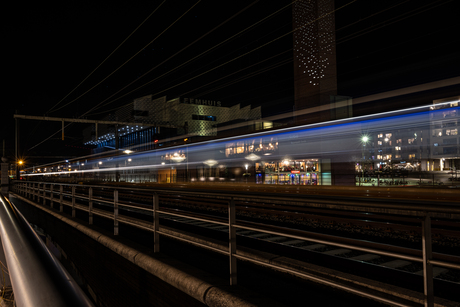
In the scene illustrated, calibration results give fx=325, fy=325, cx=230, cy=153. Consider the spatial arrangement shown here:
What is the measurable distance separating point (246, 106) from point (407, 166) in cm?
6332

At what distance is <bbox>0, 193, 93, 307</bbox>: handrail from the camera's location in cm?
105

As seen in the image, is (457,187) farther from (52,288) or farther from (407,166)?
(52,288)

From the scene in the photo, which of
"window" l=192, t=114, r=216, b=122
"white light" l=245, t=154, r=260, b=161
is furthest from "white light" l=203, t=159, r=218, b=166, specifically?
"window" l=192, t=114, r=216, b=122

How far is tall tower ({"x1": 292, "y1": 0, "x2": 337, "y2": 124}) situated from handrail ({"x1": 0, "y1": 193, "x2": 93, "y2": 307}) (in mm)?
25587

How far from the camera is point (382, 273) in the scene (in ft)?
15.4

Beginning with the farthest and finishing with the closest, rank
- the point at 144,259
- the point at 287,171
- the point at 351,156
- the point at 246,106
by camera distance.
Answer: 1. the point at 246,106
2. the point at 287,171
3. the point at 351,156
4. the point at 144,259

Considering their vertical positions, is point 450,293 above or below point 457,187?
below

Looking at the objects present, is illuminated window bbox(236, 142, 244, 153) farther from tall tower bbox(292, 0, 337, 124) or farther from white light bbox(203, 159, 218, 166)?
tall tower bbox(292, 0, 337, 124)

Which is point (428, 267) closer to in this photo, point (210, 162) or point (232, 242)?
point (232, 242)

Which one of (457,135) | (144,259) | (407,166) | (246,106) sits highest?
(246,106)

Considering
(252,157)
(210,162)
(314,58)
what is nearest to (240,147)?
(252,157)

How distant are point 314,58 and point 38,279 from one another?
101 feet

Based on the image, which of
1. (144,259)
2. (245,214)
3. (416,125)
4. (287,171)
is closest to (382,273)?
(144,259)

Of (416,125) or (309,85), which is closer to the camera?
(416,125)
